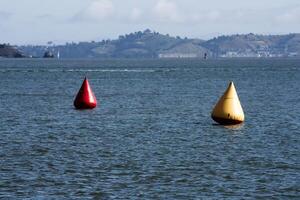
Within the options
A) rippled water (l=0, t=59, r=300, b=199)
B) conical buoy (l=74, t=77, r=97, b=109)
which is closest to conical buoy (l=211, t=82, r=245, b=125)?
rippled water (l=0, t=59, r=300, b=199)

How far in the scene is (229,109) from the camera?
5591 centimetres

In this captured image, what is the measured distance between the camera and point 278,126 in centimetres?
5916

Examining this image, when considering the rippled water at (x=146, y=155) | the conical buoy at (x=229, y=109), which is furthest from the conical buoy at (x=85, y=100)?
the conical buoy at (x=229, y=109)

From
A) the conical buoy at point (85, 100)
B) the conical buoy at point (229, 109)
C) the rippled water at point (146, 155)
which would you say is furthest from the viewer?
the conical buoy at point (85, 100)

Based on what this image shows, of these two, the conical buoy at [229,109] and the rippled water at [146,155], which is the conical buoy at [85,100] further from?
the conical buoy at [229,109]

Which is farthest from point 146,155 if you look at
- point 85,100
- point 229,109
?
point 85,100

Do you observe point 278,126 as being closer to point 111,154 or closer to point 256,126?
point 256,126

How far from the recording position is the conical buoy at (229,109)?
5538 cm

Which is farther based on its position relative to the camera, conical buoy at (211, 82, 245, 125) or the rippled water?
conical buoy at (211, 82, 245, 125)

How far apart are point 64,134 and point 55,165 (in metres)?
13.9

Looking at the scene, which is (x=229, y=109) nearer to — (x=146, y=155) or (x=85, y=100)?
(x=146, y=155)

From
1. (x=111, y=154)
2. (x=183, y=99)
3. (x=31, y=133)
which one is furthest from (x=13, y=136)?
(x=183, y=99)

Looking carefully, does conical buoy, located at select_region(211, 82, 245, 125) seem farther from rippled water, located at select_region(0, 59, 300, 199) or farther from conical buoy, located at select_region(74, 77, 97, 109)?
conical buoy, located at select_region(74, 77, 97, 109)

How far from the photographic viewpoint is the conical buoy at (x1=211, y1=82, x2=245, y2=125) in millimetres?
55375
